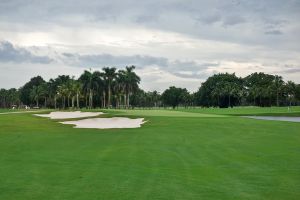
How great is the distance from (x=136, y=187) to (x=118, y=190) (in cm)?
51

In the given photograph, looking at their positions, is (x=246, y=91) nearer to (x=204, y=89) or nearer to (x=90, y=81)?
(x=204, y=89)

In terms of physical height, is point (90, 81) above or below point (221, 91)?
above

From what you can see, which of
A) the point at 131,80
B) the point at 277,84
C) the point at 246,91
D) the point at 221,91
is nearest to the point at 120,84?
the point at 131,80

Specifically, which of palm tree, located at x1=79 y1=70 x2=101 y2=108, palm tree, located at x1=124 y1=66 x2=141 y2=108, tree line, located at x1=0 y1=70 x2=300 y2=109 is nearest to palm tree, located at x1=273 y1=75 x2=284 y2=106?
tree line, located at x1=0 y1=70 x2=300 y2=109

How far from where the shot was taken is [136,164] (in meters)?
14.3

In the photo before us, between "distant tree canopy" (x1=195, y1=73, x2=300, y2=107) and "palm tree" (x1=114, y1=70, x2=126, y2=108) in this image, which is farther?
"distant tree canopy" (x1=195, y1=73, x2=300, y2=107)

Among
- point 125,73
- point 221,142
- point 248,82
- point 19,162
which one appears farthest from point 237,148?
point 248,82

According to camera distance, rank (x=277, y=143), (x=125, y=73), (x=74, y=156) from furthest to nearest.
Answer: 1. (x=125, y=73)
2. (x=277, y=143)
3. (x=74, y=156)

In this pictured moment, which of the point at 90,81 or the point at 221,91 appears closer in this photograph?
the point at 90,81

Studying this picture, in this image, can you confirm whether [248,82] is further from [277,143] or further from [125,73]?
[277,143]

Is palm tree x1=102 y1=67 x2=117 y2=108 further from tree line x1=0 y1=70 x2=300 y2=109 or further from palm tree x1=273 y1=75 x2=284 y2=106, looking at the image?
palm tree x1=273 y1=75 x2=284 y2=106

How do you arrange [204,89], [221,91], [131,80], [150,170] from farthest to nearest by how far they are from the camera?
[204,89], [221,91], [131,80], [150,170]

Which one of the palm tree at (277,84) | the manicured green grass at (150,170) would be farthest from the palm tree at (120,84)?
the manicured green grass at (150,170)

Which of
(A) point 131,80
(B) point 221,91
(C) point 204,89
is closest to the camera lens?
(A) point 131,80
